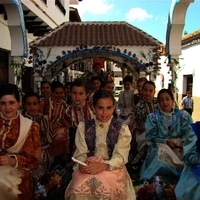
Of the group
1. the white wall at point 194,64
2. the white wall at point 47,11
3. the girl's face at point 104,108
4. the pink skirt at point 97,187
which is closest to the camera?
the pink skirt at point 97,187

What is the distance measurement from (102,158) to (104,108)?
0.49m

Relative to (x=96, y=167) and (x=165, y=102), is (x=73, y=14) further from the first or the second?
(x=96, y=167)

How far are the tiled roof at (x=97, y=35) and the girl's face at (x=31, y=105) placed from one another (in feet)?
10.1

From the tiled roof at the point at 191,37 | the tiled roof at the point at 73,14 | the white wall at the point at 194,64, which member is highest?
the tiled roof at the point at 73,14

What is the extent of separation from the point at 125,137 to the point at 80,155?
474mm

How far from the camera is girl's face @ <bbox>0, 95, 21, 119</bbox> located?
2977 millimetres

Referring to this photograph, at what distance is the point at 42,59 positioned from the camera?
715 cm

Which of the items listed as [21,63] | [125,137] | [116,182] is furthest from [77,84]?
[21,63]

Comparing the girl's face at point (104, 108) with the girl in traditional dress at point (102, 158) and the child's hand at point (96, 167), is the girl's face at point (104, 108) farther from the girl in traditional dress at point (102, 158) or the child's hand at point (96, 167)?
the child's hand at point (96, 167)

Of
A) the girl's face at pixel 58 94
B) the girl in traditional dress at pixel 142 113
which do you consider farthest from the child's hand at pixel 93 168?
the girl's face at pixel 58 94

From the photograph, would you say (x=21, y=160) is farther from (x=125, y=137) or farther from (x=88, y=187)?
(x=125, y=137)

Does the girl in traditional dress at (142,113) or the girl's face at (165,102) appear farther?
the girl in traditional dress at (142,113)

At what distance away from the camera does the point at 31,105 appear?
169 inches

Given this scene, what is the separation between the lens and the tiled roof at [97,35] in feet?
23.7
